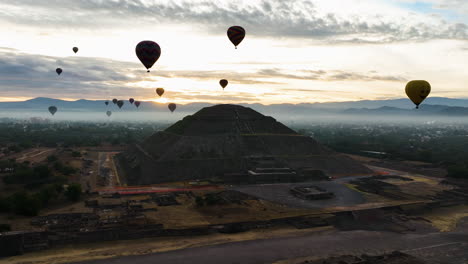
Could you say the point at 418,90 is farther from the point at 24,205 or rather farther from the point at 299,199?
the point at 24,205

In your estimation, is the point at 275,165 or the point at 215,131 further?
the point at 215,131

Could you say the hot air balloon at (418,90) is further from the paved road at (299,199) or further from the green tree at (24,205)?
the green tree at (24,205)

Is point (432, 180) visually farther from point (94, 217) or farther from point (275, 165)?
point (94, 217)

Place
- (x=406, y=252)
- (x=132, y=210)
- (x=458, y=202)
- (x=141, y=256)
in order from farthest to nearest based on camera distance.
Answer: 1. (x=458, y=202)
2. (x=132, y=210)
3. (x=406, y=252)
4. (x=141, y=256)

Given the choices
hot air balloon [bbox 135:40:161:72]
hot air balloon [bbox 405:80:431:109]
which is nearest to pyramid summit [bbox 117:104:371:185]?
hot air balloon [bbox 135:40:161:72]

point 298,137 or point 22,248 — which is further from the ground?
point 298,137

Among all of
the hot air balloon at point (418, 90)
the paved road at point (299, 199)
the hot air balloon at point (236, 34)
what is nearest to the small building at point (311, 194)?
the paved road at point (299, 199)

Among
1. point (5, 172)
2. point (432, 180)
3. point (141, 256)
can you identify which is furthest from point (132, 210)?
point (432, 180)
